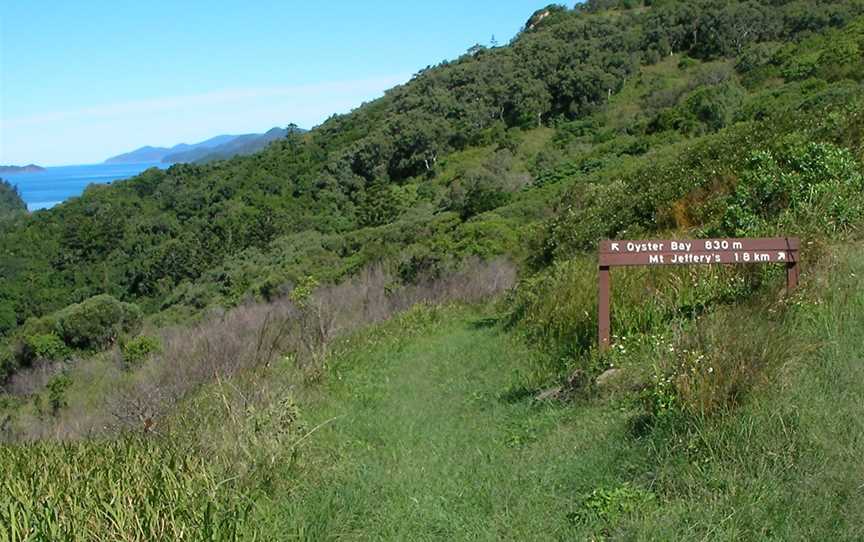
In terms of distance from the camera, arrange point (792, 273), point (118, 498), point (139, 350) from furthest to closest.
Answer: point (139, 350)
point (792, 273)
point (118, 498)

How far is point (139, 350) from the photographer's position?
30000 mm

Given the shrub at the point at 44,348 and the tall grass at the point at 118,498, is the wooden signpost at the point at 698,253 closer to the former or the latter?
the tall grass at the point at 118,498

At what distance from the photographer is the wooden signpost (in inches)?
249

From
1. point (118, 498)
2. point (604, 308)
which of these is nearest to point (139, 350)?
point (604, 308)

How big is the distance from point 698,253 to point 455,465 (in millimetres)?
2646

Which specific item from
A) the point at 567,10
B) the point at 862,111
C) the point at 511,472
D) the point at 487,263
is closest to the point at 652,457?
the point at 511,472

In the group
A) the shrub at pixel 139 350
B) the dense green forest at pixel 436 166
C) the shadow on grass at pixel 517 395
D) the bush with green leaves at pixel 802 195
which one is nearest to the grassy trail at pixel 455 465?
the shadow on grass at pixel 517 395

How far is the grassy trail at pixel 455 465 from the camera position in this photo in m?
4.43

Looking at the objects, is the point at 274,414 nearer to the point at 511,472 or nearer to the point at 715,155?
the point at 511,472

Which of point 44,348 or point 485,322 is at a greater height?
point 485,322

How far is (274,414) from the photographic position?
6.35m

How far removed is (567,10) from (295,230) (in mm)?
67645

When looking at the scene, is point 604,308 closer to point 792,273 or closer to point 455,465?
point 792,273

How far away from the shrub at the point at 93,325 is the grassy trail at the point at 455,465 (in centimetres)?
3564
